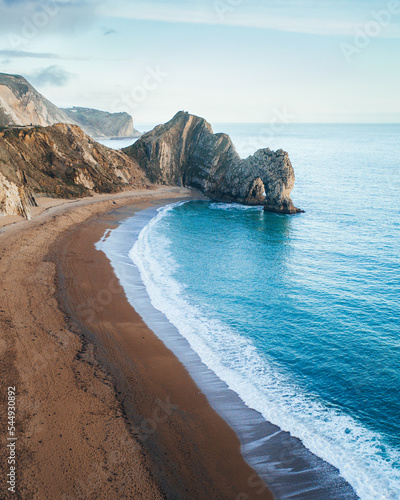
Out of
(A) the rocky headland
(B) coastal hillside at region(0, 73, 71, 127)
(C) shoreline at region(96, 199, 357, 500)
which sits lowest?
(C) shoreline at region(96, 199, 357, 500)

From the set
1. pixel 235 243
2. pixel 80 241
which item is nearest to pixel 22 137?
pixel 80 241

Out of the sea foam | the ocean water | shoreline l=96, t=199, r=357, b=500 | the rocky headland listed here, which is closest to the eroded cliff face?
the rocky headland

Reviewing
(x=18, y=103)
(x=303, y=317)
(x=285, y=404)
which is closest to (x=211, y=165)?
(x=303, y=317)

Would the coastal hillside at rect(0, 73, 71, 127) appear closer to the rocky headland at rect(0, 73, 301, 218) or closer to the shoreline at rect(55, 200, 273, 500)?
the rocky headland at rect(0, 73, 301, 218)

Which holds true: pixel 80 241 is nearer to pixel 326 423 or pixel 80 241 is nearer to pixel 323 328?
pixel 323 328

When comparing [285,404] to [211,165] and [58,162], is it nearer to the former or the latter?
[58,162]
